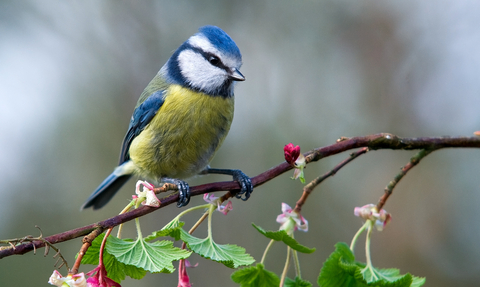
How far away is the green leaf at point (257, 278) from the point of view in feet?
3.47

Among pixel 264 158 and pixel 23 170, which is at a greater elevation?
pixel 264 158

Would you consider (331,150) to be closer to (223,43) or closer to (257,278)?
(257,278)

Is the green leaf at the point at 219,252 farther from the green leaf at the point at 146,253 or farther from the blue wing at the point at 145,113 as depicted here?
the blue wing at the point at 145,113

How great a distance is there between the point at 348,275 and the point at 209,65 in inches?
53.9

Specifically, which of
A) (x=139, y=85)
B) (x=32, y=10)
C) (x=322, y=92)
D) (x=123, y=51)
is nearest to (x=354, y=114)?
(x=322, y=92)

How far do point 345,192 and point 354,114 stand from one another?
88 centimetres

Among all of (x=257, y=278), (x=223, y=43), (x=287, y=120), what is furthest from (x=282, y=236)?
(x=287, y=120)

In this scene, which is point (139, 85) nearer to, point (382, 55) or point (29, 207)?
point (29, 207)

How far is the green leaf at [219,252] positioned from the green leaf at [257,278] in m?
0.05

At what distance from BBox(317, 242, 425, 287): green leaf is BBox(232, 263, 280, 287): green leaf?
→ 13cm

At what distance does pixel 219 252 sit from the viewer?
1029mm

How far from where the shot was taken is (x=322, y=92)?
473 cm

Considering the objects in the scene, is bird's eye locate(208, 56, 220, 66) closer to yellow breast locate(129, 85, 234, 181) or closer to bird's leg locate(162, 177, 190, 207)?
yellow breast locate(129, 85, 234, 181)

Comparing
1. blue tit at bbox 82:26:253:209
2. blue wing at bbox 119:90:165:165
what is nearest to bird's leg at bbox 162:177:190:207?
blue tit at bbox 82:26:253:209
